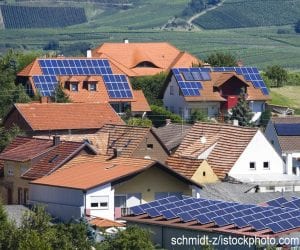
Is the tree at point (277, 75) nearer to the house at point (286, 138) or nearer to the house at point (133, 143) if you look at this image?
the house at point (286, 138)

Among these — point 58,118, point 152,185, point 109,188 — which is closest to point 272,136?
point 58,118

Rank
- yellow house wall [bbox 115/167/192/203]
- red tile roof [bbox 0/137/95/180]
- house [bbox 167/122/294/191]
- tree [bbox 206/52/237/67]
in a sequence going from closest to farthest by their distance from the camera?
1. yellow house wall [bbox 115/167/192/203]
2. red tile roof [bbox 0/137/95/180]
3. house [bbox 167/122/294/191]
4. tree [bbox 206/52/237/67]

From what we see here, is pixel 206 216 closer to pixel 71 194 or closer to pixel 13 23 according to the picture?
Answer: pixel 71 194

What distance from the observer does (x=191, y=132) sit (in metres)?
56.5

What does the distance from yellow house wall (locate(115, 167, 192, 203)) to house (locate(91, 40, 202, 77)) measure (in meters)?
40.6

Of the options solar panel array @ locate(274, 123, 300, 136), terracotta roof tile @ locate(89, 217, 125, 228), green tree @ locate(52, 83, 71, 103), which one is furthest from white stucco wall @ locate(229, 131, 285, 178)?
green tree @ locate(52, 83, 71, 103)

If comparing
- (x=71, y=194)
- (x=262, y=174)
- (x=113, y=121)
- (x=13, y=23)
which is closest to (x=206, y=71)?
(x=113, y=121)

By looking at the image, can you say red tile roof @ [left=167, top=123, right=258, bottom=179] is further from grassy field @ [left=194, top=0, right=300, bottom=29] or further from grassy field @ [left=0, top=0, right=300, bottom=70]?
grassy field @ [left=194, top=0, right=300, bottom=29]

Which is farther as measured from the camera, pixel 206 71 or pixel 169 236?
pixel 206 71

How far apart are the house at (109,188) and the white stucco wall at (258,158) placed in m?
7.94

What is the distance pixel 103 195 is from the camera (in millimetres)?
44062

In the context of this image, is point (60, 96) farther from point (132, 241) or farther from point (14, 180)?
point (132, 241)

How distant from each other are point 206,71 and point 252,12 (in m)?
114

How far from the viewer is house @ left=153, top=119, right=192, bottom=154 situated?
186 ft
